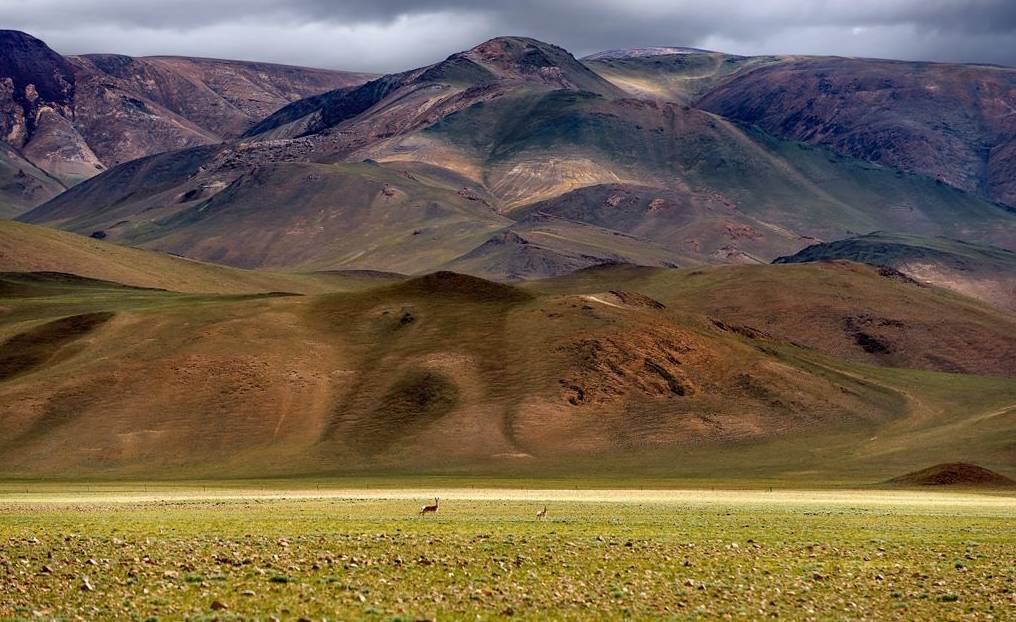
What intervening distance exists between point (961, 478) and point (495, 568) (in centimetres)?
6911

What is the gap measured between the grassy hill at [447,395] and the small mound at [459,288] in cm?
30

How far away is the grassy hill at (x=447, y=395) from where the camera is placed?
112438mm

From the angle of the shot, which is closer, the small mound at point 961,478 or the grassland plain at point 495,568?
the grassland plain at point 495,568

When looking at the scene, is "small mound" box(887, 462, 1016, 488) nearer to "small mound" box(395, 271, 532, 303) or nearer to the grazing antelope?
the grazing antelope

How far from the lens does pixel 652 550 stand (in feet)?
102

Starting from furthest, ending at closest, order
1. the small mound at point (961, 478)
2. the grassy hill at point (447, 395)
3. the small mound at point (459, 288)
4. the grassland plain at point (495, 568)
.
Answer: the small mound at point (459, 288) < the grassy hill at point (447, 395) < the small mound at point (961, 478) < the grassland plain at point (495, 568)

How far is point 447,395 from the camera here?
418ft

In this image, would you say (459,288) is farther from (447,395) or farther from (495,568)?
(495,568)

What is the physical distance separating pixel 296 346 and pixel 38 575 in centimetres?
11340

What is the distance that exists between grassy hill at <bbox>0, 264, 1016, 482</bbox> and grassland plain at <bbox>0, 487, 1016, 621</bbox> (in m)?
68.1

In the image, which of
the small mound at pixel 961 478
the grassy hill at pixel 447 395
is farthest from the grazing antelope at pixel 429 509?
the grassy hill at pixel 447 395

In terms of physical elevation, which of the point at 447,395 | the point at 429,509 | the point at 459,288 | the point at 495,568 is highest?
the point at 459,288

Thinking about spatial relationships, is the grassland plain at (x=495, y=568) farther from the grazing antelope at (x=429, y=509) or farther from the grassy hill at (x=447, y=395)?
the grassy hill at (x=447, y=395)

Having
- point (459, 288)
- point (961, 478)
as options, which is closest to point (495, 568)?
point (961, 478)
